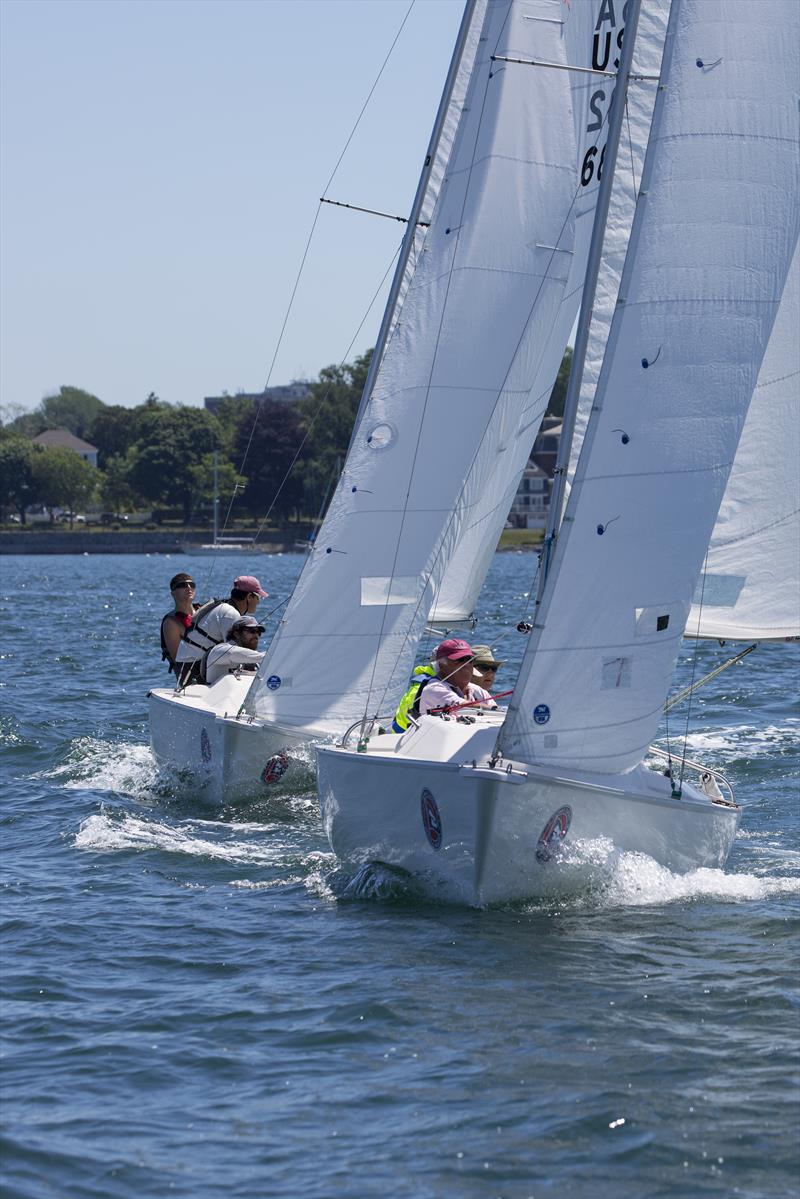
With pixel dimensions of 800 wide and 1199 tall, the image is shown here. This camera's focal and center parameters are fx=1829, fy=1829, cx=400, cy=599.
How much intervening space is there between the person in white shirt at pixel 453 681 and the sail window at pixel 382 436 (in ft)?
5.99

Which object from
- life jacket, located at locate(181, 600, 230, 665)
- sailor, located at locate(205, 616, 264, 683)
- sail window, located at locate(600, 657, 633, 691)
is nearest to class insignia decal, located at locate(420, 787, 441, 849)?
sail window, located at locate(600, 657, 633, 691)

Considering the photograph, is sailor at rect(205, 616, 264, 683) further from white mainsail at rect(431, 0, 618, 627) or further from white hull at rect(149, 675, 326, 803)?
white mainsail at rect(431, 0, 618, 627)

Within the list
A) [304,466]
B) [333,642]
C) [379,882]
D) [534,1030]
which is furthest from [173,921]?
[304,466]

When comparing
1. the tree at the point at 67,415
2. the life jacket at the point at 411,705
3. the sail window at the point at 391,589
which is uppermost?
the tree at the point at 67,415

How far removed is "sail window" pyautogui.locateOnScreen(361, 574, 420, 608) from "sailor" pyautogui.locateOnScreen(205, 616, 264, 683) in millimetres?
1866

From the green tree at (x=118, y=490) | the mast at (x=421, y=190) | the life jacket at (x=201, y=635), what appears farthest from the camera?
the green tree at (x=118, y=490)

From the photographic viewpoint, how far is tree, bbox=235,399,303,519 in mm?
108562

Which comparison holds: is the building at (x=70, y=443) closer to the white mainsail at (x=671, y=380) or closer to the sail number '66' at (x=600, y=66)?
the sail number '66' at (x=600, y=66)

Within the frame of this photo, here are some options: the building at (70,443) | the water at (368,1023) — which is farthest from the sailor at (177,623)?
the building at (70,443)

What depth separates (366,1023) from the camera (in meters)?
7.91

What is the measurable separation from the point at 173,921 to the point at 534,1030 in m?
2.71

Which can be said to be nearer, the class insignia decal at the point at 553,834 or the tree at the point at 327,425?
the class insignia decal at the point at 553,834

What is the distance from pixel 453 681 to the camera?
38.1ft

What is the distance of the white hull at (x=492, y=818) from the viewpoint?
30.4 feet
